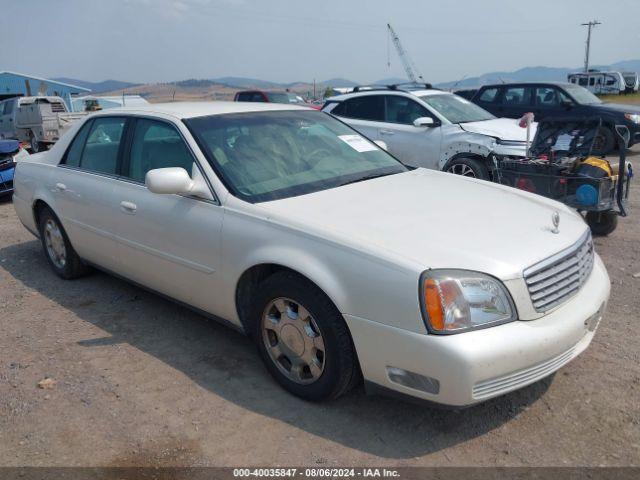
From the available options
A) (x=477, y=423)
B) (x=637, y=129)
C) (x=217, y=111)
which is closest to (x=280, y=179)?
(x=217, y=111)

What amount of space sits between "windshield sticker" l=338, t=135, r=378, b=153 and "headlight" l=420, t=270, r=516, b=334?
186 cm

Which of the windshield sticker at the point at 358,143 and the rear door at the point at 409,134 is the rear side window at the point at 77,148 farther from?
the rear door at the point at 409,134

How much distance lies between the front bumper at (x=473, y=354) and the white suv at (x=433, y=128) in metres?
5.05

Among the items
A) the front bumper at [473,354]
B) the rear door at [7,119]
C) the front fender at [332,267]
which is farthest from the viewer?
the rear door at [7,119]

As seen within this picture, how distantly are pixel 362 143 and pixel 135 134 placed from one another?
1685 millimetres

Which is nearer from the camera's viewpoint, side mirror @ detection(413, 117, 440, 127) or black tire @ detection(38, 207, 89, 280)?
black tire @ detection(38, 207, 89, 280)

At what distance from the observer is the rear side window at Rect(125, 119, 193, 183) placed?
3785 millimetres

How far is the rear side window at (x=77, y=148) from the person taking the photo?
15.8ft

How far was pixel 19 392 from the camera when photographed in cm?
341

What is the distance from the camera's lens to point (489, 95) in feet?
45.8

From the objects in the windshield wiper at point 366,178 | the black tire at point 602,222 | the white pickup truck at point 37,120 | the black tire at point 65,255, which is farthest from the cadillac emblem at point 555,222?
the white pickup truck at point 37,120

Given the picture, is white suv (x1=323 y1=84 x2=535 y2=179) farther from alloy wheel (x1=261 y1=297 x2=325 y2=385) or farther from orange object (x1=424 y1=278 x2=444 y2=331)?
orange object (x1=424 y1=278 x2=444 y2=331)

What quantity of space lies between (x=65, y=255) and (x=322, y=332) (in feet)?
10.4

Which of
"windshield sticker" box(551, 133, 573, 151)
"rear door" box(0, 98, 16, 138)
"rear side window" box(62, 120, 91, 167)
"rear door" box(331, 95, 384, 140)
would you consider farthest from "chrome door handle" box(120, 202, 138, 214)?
"rear door" box(0, 98, 16, 138)
